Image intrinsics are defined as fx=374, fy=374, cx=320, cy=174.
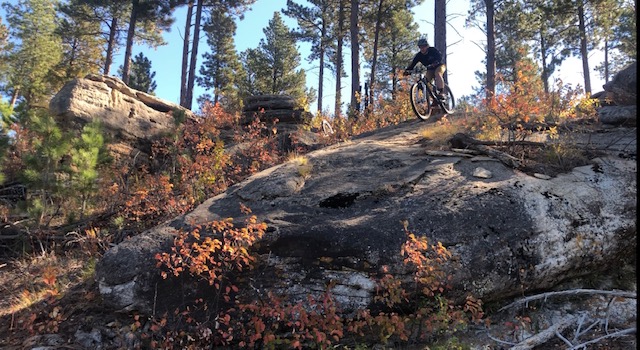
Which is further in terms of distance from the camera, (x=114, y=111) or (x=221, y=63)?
(x=221, y=63)

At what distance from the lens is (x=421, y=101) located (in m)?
9.27

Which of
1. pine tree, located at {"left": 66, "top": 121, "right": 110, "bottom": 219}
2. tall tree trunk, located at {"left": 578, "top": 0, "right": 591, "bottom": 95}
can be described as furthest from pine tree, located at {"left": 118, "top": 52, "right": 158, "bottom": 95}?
tall tree trunk, located at {"left": 578, "top": 0, "right": 591, "bottom": 95}

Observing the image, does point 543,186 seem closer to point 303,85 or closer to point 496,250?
point 496,250

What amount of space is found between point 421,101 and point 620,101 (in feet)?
13.7

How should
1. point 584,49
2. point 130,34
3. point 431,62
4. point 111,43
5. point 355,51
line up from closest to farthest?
point 431,62
point 355,51
point 130,34
point 584,49
point 111,43

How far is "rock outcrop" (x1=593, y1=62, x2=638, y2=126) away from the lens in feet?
22.6

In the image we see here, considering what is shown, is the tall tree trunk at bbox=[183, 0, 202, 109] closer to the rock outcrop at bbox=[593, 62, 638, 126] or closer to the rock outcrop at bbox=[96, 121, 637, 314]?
the rock outcrop at bbox=[96, 121, 637, 314]

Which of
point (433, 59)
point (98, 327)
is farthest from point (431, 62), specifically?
point (98, 327)

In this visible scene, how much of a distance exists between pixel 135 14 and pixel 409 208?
22.4m

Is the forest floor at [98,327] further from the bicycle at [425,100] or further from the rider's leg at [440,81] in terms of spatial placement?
the rider's leg at [440,81]

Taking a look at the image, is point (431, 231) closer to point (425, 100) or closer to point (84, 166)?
point (425, 100)

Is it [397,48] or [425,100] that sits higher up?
[397,48]

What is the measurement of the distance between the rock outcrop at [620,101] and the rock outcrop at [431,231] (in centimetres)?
198

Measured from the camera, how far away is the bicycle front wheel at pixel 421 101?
8655mm
